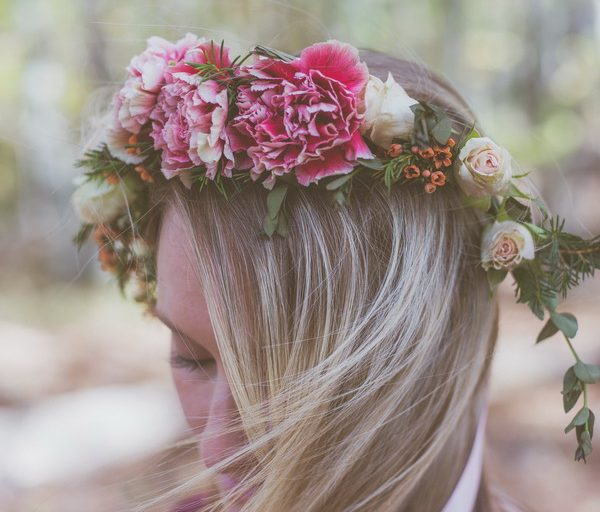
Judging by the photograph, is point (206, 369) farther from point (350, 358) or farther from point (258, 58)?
point (258, 58)

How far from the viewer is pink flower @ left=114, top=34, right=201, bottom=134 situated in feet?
4.26

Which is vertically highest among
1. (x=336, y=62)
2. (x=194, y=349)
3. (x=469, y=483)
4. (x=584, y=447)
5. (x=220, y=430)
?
(x=336, y=62)

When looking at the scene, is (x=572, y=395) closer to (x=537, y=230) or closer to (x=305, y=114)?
(x=537, y=230)

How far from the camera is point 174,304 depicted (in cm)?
130

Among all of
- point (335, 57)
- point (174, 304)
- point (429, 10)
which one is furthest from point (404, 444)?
point (429, 10)

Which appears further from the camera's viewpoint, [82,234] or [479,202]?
[82,234]

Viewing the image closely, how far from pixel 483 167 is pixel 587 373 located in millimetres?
456

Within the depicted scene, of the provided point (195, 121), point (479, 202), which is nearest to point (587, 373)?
point (479, 202)

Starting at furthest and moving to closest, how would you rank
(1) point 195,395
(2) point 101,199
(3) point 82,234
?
(3) point 82,234 → (2) point 101,199 → (1) point 195,395

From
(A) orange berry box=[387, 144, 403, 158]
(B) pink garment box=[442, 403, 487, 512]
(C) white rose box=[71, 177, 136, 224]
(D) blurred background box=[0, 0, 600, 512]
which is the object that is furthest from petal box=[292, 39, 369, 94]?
(B) pink garment box=[442, 403, 487, 512]

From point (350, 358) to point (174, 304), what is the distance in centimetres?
36

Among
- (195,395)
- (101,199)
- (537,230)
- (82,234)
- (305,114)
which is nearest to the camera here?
(305,114)

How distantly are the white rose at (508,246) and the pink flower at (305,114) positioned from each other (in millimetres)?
300

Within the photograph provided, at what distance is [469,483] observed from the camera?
55.7 inches
